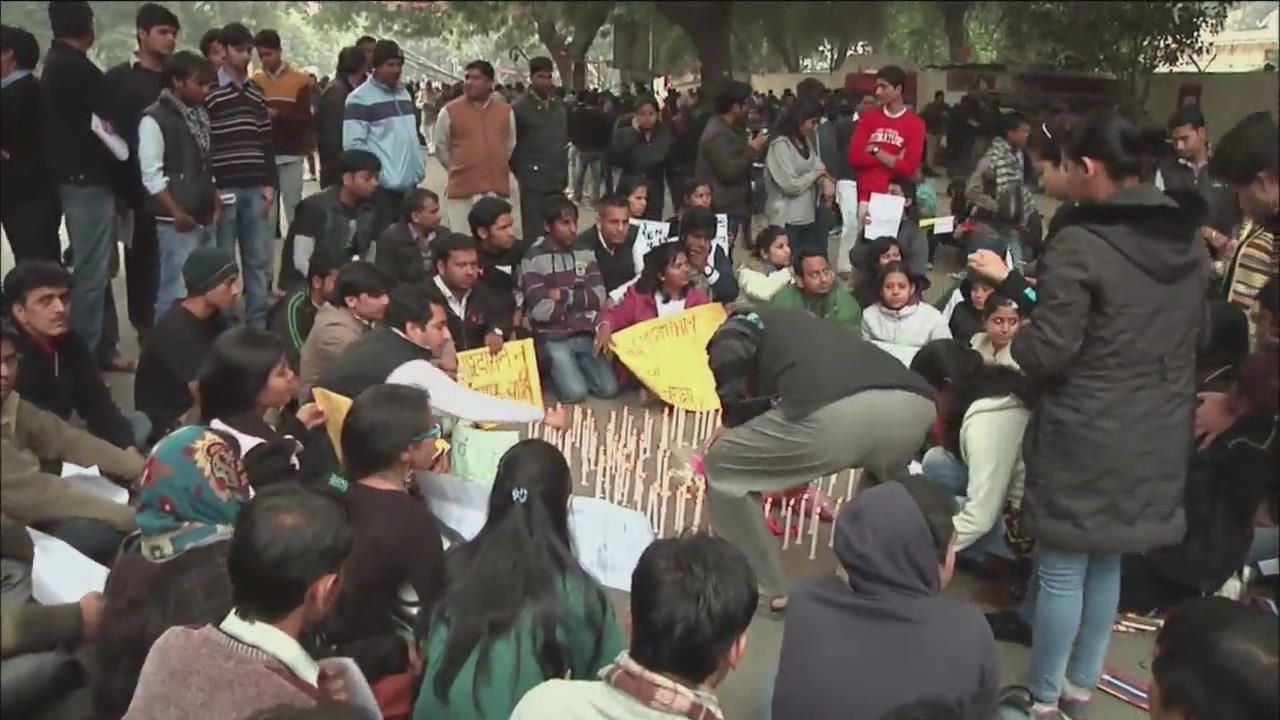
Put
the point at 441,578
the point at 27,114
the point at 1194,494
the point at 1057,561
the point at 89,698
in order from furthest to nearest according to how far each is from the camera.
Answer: the point at 27,114, the point at 1194,494, the point at 1057,561, the point at 441,578, the point at 89,698

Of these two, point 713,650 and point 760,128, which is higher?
point 760,128

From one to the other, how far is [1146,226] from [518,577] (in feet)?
4.41

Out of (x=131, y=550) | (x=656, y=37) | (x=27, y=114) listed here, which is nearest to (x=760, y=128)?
(x=656, y=37)

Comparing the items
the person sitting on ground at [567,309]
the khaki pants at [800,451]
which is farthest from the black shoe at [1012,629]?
the person sitting on ground at [567,309]

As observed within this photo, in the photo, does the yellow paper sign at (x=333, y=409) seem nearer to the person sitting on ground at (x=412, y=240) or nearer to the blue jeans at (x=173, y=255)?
the person sitting on ground at (x=412, y=240)

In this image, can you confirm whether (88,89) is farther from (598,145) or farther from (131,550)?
(598,145)

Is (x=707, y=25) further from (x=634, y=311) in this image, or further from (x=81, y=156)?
(x=81, y=156)

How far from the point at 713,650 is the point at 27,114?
12.2 ft

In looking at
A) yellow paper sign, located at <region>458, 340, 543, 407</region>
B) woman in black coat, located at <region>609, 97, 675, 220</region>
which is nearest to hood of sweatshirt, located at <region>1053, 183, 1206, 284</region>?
yellow paper sign, located at <region>458, 340, 543, 407</region>

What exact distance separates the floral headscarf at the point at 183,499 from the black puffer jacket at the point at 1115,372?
158 centimetres

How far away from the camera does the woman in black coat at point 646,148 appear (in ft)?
24.4

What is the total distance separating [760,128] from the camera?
639 cm

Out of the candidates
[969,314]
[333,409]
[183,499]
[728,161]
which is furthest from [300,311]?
[728,161]

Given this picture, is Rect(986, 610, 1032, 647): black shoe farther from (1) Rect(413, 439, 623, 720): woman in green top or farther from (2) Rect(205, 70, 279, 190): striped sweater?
(2) Rect(205, 70, 279, 190): striped sweater
